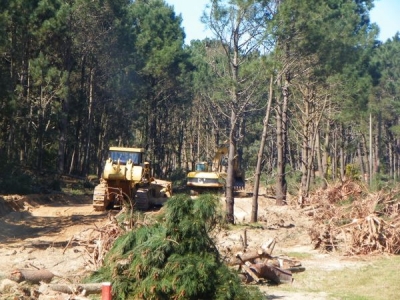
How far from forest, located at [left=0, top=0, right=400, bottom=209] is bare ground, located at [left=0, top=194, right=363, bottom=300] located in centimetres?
266

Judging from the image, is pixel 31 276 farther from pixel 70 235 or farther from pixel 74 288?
pixel 70 235

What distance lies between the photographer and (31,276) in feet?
39.0

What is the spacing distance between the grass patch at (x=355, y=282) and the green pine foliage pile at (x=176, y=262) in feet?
9.29

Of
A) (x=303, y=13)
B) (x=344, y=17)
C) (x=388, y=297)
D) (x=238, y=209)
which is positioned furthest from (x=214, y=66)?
(x=344, y=17)

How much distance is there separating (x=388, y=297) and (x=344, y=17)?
2761 centimetres

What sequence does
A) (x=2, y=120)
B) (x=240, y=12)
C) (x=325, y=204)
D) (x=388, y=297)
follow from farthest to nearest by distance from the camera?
(x=2, y=120) < (x=240, y=12) < (x=325, y=204) < (x=388, y=297)

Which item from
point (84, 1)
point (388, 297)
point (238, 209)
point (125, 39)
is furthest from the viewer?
point (125, 39)

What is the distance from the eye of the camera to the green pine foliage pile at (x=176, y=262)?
422 inches

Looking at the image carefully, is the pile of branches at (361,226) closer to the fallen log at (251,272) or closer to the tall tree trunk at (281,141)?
the fallen log at (251,272)

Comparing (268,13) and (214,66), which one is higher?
(268,13)

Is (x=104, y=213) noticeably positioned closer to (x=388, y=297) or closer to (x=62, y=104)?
(x=388, y=297)

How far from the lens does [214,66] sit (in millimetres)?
24297

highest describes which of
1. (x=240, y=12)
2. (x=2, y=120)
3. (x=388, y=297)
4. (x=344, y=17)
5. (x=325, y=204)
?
(x=344, y=17)

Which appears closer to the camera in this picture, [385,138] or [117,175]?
[117,175]
